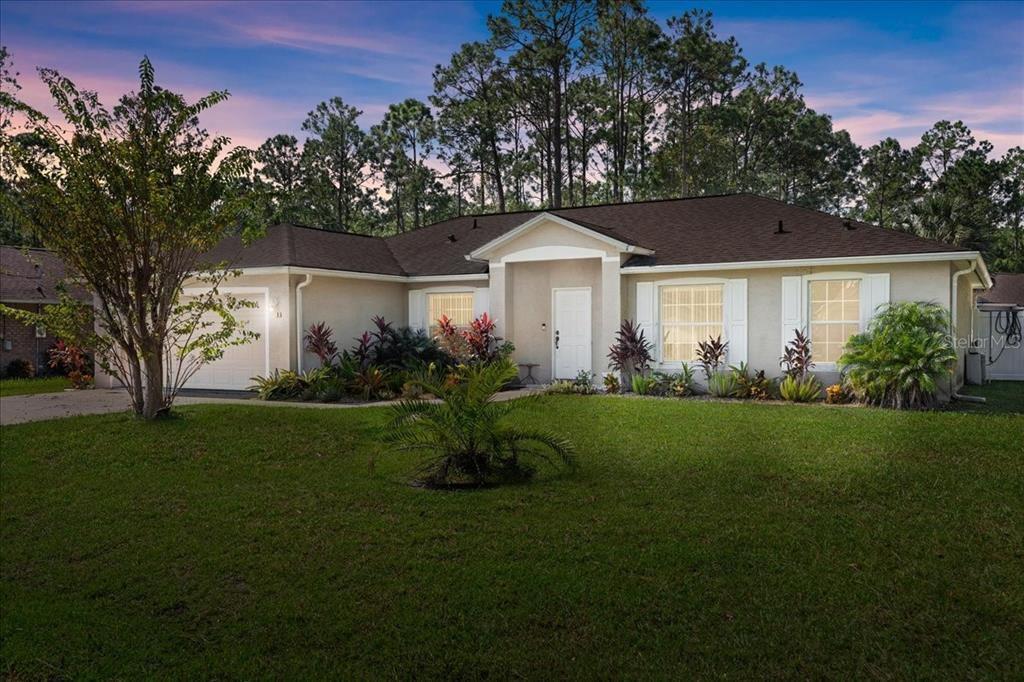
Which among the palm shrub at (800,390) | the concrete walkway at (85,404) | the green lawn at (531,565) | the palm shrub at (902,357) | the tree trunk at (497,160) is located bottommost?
the green lawn at (531,565)

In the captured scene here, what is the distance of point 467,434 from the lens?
296 inches

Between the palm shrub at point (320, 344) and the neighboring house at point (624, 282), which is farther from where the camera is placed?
the palm shrub at point (320, 344)

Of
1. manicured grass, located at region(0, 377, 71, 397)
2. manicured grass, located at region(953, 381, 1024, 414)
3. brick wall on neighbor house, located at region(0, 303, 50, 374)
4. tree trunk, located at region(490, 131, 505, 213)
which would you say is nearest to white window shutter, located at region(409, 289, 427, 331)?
manicured grass, located at region(0, 377, 71, 397)

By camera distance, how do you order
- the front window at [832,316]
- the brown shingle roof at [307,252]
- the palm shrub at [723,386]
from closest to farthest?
the front window at [832,316]
the palm shrub at [723,386]
the brown shingle roof at [307,252]

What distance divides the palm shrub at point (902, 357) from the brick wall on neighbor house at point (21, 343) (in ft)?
73.2

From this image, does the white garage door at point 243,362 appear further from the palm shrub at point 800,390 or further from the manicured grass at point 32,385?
the palm shrub at point 800,390

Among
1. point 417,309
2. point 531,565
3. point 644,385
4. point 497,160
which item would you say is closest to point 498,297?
point 417,309

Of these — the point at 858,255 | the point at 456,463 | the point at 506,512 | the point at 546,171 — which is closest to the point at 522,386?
the point at 858,255

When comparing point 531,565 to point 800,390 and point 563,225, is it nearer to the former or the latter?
point 800,390

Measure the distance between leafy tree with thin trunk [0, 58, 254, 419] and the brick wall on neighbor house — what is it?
1292cm

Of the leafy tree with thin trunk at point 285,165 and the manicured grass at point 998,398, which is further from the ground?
the leafy tree with thin trunk at point 285,165

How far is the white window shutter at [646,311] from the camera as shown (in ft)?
49.4

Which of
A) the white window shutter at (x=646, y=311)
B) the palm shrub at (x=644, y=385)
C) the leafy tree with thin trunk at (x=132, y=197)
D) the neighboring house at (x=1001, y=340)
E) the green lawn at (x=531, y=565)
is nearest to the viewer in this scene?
the green lawn at (x=531, y=565)

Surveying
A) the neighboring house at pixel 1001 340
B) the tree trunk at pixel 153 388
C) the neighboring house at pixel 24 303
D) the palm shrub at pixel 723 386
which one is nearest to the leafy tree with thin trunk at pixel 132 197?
the tree trunk at pixel 153 388
